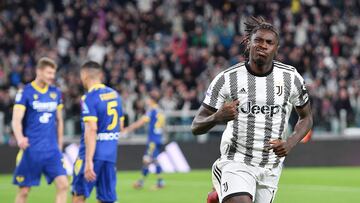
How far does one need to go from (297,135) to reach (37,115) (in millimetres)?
4327

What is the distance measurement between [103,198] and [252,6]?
60.5ft

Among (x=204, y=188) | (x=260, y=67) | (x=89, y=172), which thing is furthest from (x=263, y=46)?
(x=204, y=188)

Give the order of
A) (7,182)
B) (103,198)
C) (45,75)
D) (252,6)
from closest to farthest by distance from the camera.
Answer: (103,198) → (45,75) → (7,182) → (252,6)

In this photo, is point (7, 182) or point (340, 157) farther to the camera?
point (340, 157)

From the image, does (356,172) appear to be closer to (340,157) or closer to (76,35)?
(340,157)

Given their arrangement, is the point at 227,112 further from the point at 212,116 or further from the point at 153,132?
the point at 153,132

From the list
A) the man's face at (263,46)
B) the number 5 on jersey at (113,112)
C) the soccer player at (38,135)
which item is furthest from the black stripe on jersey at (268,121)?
the soccer player at (38,135)

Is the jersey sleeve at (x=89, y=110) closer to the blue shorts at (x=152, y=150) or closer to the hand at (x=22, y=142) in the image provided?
the hand at (x=22, y=142)

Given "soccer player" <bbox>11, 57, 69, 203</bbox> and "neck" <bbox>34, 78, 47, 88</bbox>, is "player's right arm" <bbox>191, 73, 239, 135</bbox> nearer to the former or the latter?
"soccer player" <bbox>11, 57, 69, 203</bbox>

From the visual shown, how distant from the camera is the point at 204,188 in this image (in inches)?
622

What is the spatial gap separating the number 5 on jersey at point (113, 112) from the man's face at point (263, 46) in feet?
9.64

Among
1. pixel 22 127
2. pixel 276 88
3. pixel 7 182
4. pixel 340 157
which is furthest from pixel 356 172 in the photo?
pixel 276 88

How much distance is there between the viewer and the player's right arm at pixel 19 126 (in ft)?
32.1

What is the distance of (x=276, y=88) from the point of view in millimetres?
6738
